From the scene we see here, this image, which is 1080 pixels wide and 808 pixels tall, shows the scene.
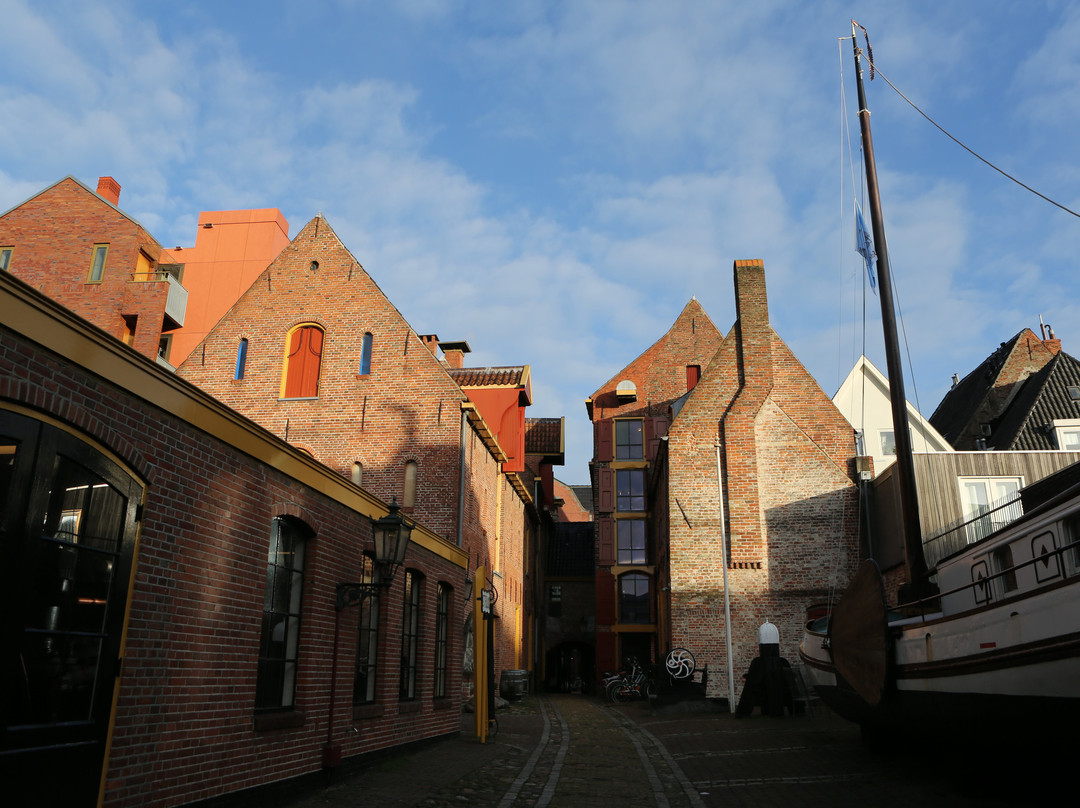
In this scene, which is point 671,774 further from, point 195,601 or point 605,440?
point 605,440

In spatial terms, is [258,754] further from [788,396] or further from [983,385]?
[983,385]

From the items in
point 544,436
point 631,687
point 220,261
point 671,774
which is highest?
point 220,261

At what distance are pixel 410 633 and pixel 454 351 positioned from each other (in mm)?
19790

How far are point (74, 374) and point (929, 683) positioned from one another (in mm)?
8108

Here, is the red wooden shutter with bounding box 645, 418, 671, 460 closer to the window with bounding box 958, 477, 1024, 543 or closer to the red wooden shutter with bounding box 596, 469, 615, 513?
the red wooden shutter with bounding box 596, 469, 615, 513

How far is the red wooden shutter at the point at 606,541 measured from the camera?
102ft

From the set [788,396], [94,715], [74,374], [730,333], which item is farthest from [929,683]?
[730,333]

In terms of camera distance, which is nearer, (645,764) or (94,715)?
(94,715)

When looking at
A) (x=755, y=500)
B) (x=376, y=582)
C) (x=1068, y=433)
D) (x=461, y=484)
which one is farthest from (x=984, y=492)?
(x=376, y=582)

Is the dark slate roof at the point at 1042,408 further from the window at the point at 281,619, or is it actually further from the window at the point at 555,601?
the window at the point at 281,619

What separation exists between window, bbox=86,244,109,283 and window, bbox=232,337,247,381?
7336mm

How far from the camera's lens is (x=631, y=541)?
1221 inches

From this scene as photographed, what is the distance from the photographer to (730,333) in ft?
77.5

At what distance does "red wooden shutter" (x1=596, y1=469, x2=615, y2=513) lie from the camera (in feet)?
104
